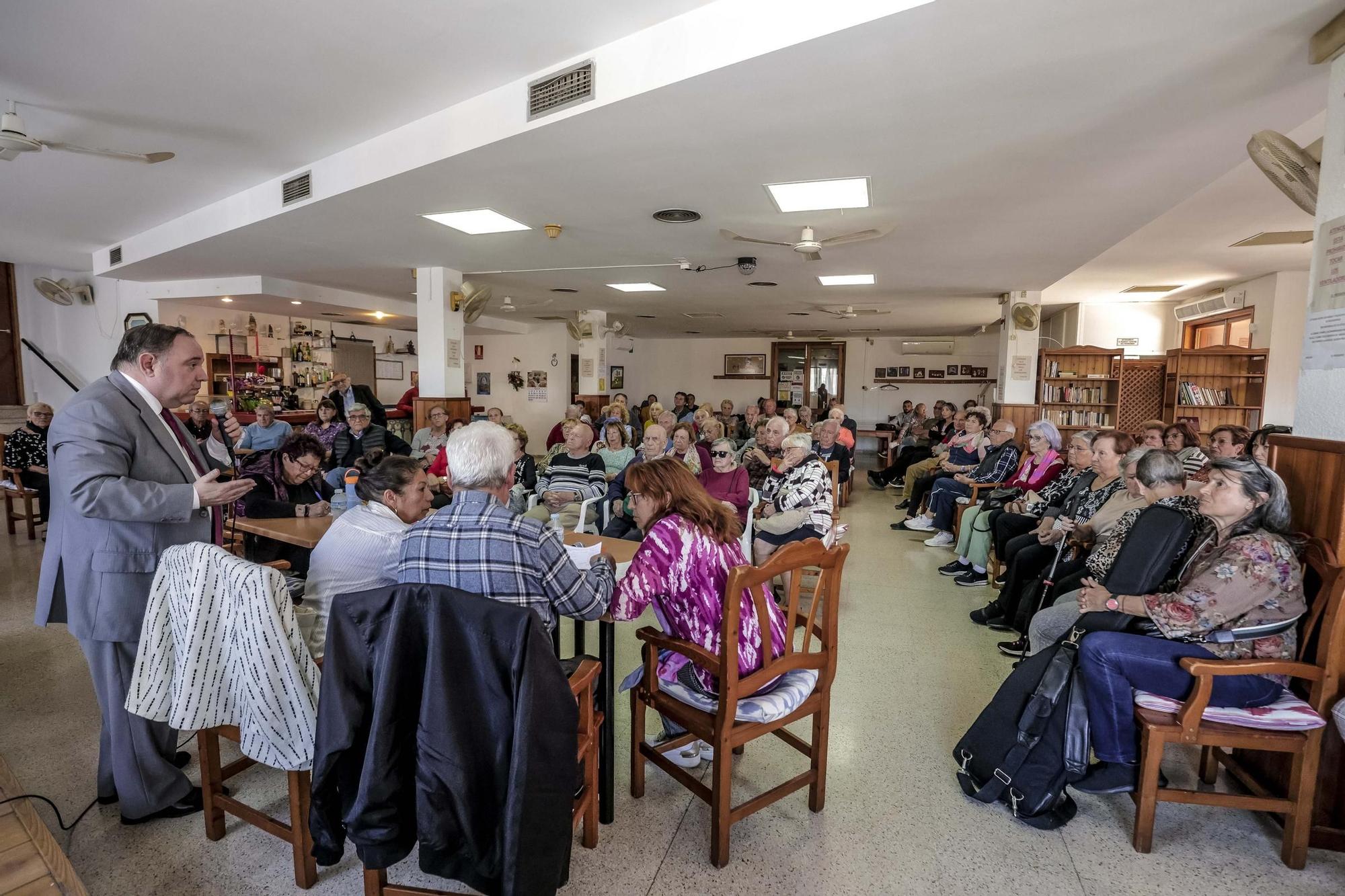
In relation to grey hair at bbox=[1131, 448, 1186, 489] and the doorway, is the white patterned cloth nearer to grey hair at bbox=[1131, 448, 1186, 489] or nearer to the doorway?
grey hair at bbox=[1131, 448, 1186, 489]

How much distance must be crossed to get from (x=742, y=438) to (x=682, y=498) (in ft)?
28.8

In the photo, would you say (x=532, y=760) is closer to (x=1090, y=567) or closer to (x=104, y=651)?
(x=104, y=651)

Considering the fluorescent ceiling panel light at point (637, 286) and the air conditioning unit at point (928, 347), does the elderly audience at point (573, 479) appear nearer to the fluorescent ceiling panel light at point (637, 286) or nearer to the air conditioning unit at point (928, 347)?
the fluorescent ceiling panel light at point (637, 286)

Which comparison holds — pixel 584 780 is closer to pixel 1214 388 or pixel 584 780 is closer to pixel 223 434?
pixel 223 434

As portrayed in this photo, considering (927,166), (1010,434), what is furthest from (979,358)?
(927,166)

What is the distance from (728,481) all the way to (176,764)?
2.93 meters

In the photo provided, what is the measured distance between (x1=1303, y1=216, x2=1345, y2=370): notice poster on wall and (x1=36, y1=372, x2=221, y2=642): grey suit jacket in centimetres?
343

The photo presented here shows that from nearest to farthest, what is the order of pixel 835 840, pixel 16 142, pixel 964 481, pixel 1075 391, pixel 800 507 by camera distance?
pixel 835 840 → pixel 16 142 → pixel 800 507 → pixel 964 481 → pixel 1075 391

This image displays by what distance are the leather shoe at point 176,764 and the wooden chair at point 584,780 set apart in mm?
1012

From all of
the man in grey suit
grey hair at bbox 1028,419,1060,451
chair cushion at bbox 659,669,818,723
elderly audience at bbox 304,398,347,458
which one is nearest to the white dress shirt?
the man in grey suit

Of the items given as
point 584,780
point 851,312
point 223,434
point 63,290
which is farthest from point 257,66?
point 851,312

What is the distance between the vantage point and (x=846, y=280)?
751cm

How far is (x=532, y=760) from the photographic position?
55.4 inches

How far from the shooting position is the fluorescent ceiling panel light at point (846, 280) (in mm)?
7262
